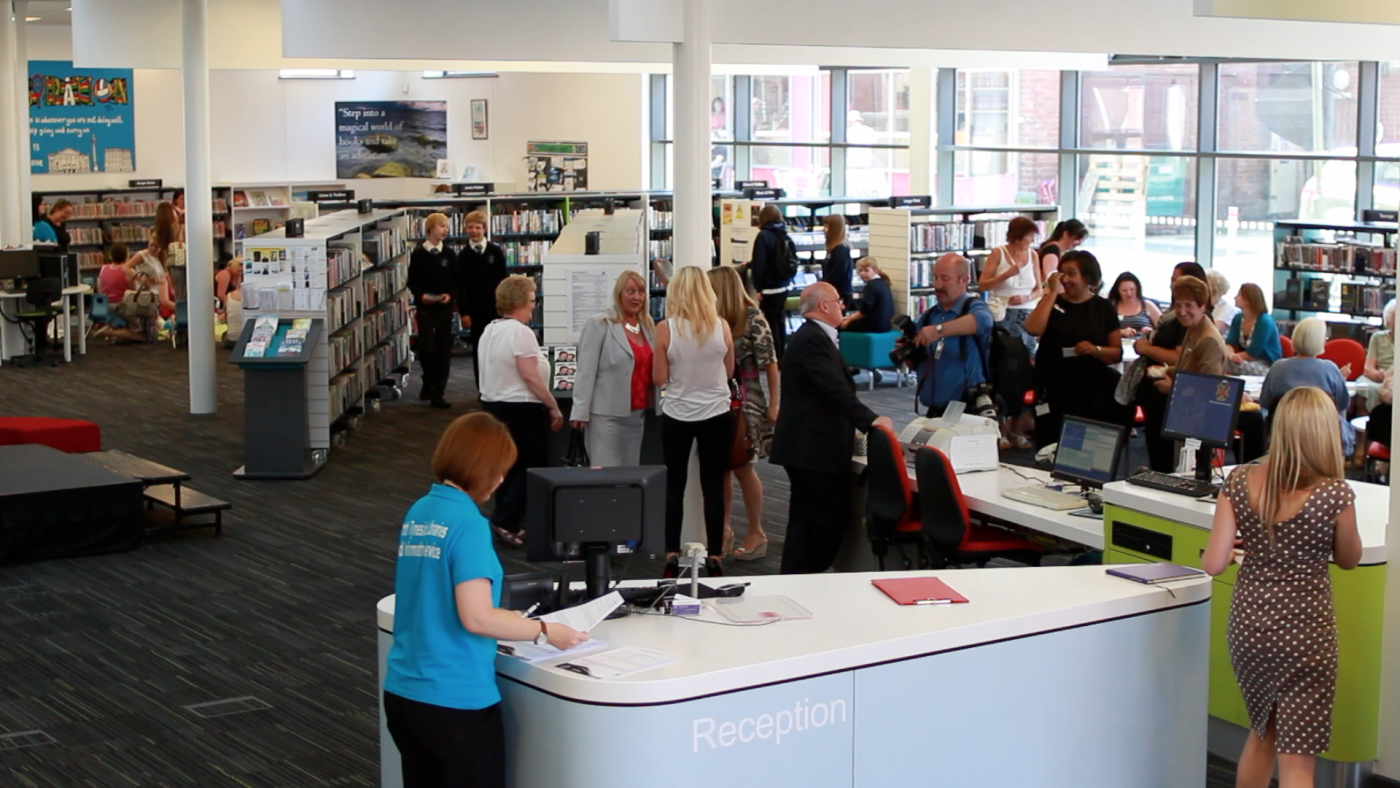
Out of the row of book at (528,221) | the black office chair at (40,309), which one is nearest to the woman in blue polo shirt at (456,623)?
the row of book at (528,221)

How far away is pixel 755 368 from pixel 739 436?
1.14 ft

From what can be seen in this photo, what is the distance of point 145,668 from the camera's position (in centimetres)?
638

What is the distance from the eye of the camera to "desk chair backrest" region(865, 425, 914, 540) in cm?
632

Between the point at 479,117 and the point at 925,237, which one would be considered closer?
the point at 925,237

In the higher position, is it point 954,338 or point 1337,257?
point 1337,257

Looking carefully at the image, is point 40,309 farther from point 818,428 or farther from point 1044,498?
point 1044,498

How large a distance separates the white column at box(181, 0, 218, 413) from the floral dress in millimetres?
6229

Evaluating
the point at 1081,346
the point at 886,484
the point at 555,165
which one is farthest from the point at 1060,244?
the point at 555,165

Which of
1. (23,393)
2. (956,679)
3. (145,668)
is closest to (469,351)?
(23,393)

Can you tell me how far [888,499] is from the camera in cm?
638

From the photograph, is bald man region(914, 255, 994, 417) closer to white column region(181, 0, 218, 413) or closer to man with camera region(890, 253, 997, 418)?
man with camera region(890, 253, 997, 418)

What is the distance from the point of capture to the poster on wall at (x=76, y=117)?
69.3 feet

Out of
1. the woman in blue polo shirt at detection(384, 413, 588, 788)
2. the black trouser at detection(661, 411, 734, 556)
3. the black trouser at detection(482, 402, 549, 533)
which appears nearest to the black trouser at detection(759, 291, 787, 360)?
the black trouser at detection(482, 402, 549, 533)

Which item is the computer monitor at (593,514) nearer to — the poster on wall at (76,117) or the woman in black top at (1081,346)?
the woman in black top at (1081,346)
